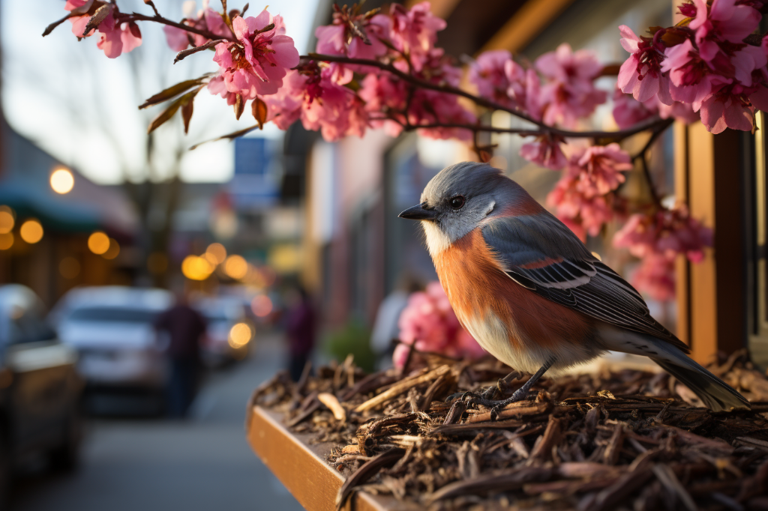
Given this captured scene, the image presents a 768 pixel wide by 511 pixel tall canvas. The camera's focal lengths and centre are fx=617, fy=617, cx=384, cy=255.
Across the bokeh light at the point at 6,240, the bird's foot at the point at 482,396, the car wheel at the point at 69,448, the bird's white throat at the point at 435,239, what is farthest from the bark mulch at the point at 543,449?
the bokeh light at the point at 6,240

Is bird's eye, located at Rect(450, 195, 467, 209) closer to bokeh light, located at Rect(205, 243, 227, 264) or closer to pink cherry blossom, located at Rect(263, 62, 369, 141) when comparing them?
pink cherry blossom, located at Rect(263, 62, 369, 141)

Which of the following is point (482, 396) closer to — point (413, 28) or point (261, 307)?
point (413, 28)

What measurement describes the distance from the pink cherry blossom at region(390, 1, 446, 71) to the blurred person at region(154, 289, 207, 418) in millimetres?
8904

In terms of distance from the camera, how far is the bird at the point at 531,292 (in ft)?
5.32

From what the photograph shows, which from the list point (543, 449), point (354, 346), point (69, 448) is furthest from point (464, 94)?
point (354, 346)

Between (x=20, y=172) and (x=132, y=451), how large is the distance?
1217 cm

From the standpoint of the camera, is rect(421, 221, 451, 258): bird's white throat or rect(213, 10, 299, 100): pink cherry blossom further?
rect(421, 221, 451, 258): bird's white throat

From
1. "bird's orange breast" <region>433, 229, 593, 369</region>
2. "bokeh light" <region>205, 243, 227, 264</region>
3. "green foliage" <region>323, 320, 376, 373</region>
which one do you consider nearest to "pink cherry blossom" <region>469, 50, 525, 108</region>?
"bird's orange breast" <region>433, 229, 593, 369</region>

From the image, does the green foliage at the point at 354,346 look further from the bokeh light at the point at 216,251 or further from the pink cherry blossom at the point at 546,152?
the bokeh light at the point at 216,251

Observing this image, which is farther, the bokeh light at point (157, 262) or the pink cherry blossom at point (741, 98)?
the bokeh light at point (157, 262)

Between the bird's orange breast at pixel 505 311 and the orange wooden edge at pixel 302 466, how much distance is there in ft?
1.71

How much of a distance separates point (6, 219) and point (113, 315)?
7621 mm

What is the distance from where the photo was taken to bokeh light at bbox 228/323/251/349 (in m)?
19.4

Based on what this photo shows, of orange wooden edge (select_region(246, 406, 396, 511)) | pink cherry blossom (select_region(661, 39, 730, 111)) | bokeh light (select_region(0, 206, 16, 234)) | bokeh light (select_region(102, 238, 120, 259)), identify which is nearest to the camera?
orange wooden edge (select_region(246, 406, 396, 511))
